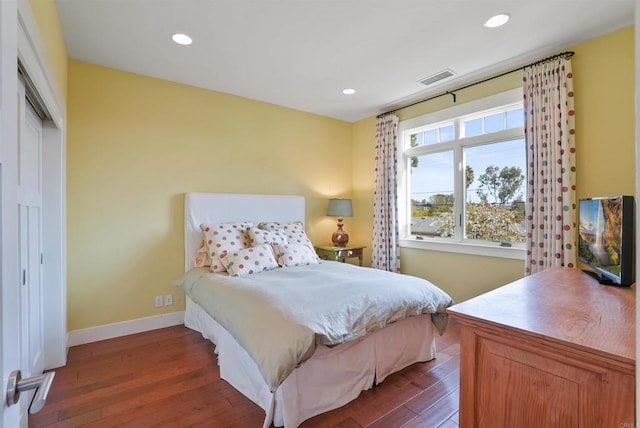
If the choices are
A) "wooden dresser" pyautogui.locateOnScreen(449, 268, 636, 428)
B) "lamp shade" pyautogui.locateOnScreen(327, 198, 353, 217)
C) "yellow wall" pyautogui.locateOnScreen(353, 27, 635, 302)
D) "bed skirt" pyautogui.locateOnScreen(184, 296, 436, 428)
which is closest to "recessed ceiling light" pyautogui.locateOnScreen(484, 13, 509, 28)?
"yellow wall" pyautogui.locateOnScreen(353, 27, 635, 302)

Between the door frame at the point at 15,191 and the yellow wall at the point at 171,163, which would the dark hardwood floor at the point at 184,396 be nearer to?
the door frame at the point at 15,191

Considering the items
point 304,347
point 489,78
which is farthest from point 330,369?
point 489,78

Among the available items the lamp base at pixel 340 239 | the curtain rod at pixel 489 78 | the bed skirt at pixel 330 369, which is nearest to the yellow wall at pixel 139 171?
the lamp base at pixel 340 239

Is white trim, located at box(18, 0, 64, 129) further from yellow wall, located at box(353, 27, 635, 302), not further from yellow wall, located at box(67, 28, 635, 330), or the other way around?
yellow wall, located at box(353, 27, 635, 302)

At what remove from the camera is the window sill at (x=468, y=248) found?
2.96m

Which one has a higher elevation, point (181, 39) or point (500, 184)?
point (181, 39)

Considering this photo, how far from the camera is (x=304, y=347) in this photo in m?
1.56

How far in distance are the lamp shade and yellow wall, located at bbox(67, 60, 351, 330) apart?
3.13 feet

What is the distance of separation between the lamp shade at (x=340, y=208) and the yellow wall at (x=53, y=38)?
9.93ft

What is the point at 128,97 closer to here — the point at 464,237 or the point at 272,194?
the point at 272,194

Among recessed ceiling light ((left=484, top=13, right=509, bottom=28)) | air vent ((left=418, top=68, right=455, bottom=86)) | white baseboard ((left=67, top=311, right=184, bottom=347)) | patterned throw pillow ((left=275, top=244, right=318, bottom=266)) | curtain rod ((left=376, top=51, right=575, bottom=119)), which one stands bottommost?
white baseboard ((left=67, top=311, right=184, bottom=347))

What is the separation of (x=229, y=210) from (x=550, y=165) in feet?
10.6

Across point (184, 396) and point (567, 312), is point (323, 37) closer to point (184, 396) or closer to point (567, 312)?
point (567, 312)

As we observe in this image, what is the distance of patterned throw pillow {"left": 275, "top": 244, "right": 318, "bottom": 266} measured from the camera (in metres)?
3.03
